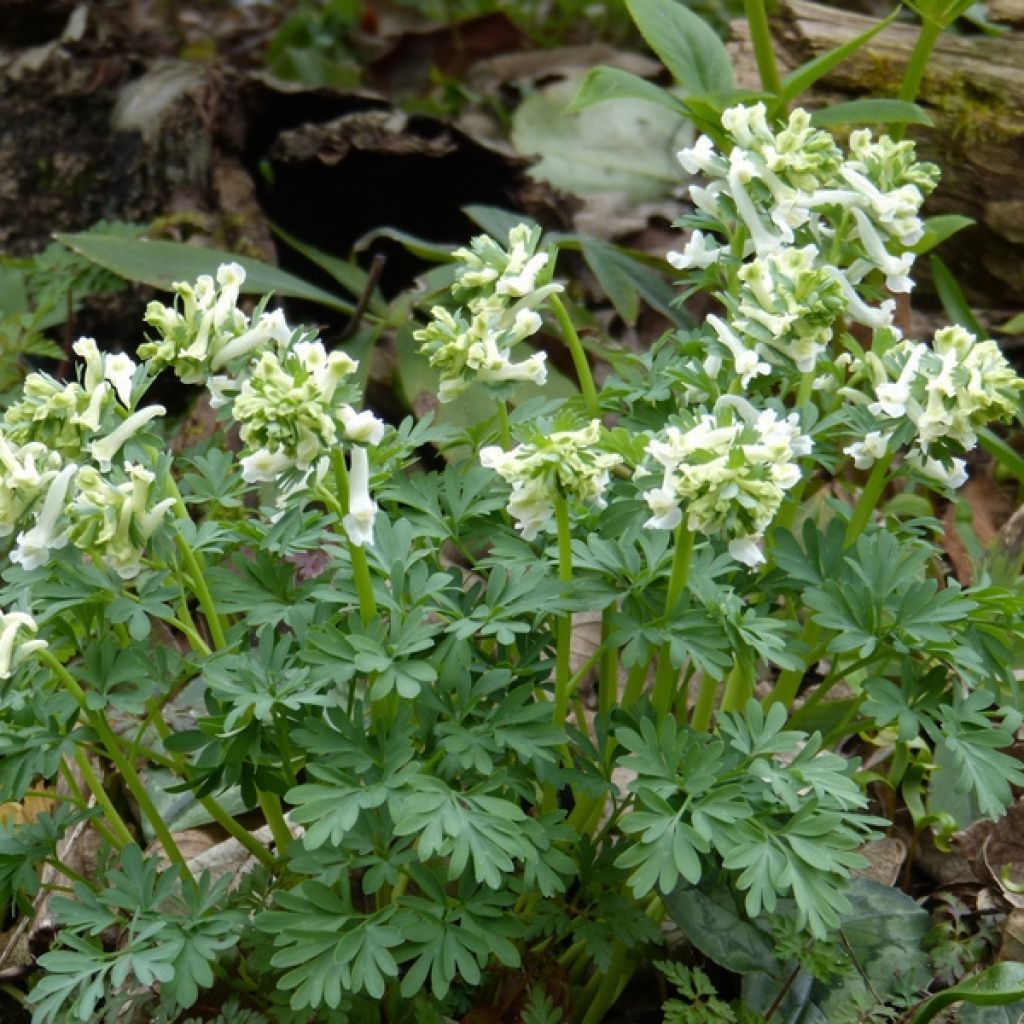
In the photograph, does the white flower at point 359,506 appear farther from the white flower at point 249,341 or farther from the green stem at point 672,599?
the green stem at point 672,599

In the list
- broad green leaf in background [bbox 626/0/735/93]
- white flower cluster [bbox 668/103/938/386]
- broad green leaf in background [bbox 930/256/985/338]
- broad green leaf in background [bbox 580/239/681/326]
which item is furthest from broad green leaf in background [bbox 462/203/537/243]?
white flower cluster [bbox 668/103/938/386]

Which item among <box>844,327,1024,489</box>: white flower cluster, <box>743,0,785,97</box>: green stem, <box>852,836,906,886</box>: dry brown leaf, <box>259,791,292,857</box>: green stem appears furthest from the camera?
<box>743,0,785,97</box>: green stem

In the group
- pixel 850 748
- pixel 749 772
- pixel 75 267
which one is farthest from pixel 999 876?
pixel 75 267

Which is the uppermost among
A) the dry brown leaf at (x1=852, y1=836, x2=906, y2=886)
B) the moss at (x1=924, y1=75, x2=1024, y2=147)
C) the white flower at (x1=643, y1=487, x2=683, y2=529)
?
the white flower at (x1=643, y1=487, x2=683, y2=529)

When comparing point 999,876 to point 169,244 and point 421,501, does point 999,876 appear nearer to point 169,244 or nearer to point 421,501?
point 421,501

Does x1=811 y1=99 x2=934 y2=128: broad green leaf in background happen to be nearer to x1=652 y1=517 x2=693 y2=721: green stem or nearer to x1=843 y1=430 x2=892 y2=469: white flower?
x1=843 y1=430 x2=892 y2=469: white flower

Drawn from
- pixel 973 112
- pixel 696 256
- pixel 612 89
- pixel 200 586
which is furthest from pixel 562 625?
pixel 973 112

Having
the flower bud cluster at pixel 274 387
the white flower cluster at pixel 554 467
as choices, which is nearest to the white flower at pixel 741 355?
the white flower cluster at pixel 554 467
